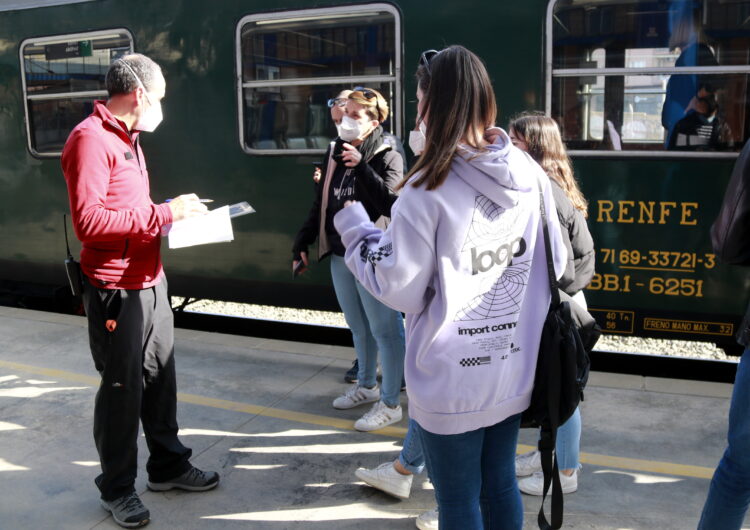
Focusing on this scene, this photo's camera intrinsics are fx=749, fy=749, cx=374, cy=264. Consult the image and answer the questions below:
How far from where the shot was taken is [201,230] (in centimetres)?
296

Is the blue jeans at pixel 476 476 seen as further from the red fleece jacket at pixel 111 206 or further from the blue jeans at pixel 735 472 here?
the red fleece jacket at pixel 111 206

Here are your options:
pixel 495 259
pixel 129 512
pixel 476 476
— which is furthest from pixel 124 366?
pixel 495 259

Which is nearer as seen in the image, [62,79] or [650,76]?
[650,76]

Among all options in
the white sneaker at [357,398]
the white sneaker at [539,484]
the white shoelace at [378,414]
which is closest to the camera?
the white sneaker at [539,484]

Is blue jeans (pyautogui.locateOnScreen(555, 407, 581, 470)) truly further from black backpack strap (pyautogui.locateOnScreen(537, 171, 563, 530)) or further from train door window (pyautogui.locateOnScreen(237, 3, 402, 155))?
train door window (pyautogui.locateOnScreen(237, 3, 402, 155))

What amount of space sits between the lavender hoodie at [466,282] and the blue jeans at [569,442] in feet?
3.45

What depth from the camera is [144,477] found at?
3393 mm

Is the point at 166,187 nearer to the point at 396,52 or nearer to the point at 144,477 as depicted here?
the point at 396,52

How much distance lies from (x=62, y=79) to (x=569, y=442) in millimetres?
4905

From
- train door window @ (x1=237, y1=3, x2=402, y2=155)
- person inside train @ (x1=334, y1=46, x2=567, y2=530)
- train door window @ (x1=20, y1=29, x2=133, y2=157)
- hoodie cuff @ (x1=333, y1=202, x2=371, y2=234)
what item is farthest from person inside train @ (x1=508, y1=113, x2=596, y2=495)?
train door window @ (x1=20, y1=29, x2=133, y2=157)

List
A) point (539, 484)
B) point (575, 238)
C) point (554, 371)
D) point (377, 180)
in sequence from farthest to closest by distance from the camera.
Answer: point (377, 180) < point (539, 484) < point (575, 238) < point (554, 371)

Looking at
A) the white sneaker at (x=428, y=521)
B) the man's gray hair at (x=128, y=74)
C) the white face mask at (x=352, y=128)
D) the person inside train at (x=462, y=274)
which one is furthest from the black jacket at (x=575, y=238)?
the man's gray hair at (x=128, y=74)

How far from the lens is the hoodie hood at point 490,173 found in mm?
1929

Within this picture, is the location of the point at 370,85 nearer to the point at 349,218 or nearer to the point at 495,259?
the point at 349,218
